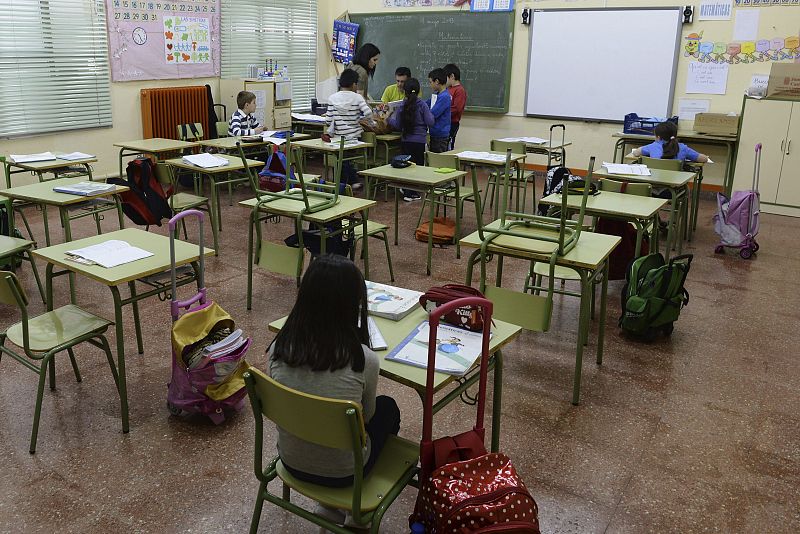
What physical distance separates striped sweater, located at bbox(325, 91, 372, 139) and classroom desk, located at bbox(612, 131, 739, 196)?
274cm

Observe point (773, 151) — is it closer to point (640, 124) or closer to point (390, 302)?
point (640, 124)

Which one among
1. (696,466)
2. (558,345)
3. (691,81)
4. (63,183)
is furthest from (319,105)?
(696,466)

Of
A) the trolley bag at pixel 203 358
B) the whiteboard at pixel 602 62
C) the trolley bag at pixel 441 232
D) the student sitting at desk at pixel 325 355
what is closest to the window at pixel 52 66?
the trolley bag at pixel 441 232

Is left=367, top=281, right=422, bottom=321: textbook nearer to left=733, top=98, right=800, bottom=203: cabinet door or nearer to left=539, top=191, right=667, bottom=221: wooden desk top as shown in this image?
left=539, top=191, right=667, bottom=221: wooden desk top

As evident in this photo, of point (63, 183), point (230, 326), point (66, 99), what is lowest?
point (230, 326)

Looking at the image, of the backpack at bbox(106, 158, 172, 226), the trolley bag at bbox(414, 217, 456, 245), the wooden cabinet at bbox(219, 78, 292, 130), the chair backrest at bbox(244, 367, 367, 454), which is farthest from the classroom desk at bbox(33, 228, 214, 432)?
the wooden cabinet at bbox(219, 78, 292, 130)

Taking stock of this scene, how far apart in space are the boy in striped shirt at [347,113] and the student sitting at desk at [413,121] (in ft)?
1.12

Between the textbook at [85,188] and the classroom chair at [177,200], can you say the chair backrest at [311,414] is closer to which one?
the textbook at [85,188]

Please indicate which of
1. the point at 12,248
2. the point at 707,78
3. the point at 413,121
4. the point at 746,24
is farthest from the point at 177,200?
the point at 746,24

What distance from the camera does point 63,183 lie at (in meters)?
4.12

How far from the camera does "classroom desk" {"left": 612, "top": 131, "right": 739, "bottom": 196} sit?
271 inches

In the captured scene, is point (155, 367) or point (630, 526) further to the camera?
point (155, 367)

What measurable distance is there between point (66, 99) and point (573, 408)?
595 cm

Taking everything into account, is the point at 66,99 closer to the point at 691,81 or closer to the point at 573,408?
the point at 573,408
